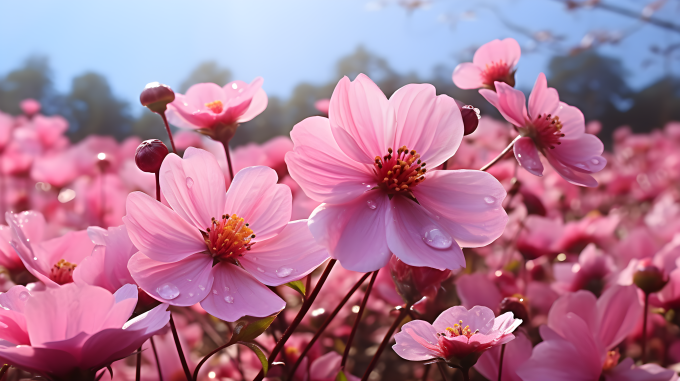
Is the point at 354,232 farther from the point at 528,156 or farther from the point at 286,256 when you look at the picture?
the point at 528,156

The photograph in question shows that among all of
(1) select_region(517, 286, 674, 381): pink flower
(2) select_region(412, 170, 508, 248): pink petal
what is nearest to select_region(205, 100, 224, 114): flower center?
(2) select_region(412, 170, 508, 248): pink petal

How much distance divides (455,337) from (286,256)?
132 millimetres

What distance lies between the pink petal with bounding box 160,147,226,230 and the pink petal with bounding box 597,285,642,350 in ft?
1.30

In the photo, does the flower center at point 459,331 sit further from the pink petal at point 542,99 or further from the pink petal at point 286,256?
the pink petal at point 542,99

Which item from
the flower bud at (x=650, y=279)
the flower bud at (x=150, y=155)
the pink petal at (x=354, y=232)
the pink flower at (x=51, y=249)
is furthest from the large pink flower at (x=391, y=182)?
the flower bud at (x=650, y=279)

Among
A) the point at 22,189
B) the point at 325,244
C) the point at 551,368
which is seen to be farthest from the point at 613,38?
the point at 22,189

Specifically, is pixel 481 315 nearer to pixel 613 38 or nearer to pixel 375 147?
pixel 375 147

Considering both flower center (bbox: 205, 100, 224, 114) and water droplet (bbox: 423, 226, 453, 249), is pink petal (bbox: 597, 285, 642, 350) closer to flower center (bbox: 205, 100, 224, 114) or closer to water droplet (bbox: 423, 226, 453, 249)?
water droplet (bbox: 423, 226, 453, 249)

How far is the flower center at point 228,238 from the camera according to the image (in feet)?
1.07

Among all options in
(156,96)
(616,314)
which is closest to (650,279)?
(616,314)

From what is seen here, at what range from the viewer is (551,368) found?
0.40 metres

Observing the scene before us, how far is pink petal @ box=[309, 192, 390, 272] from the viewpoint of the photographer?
11.0 inches

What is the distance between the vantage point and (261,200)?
34 centimetres

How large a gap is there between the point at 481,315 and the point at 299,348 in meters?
0.32
